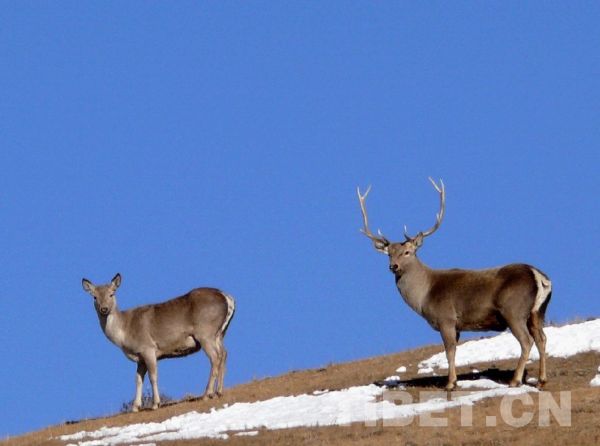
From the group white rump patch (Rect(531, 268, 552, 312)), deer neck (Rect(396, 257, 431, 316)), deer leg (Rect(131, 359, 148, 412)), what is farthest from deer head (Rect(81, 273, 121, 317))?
white rump patch (Rect(531, 268, 552, 312))

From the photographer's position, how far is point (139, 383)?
87.7ft

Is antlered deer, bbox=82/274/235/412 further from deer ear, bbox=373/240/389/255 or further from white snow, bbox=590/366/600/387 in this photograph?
white snow, bbox=590/366/600/387

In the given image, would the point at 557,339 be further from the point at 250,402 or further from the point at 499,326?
the point at 250,402

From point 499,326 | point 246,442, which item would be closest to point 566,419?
point 499,326

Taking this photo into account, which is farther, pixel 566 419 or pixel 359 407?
pixel 359 407

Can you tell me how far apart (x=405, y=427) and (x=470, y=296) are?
3415 millimetres

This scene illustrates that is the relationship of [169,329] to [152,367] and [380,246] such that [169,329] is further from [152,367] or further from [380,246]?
[380,246]

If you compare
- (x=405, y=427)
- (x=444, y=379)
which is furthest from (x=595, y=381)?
(x=405, y=427)

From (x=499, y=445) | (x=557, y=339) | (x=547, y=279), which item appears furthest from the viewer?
(x=557, y=339)

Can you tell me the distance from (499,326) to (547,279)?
1.16 m

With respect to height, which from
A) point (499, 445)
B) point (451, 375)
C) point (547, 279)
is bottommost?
point (499, 445)

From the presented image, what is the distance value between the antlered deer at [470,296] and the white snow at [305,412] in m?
0.88

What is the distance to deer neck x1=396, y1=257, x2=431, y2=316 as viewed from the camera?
22.7 metres

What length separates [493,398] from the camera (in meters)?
20.1
